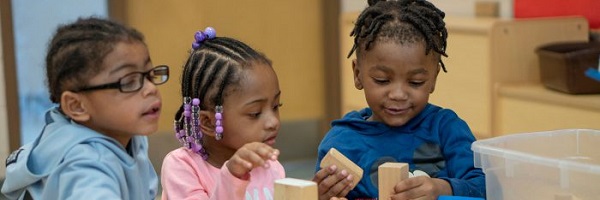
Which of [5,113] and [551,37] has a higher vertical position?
[551,37]

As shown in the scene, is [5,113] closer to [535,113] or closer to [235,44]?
[535,113]

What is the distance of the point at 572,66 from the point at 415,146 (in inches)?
82.8

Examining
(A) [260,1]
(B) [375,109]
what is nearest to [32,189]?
(B) [375,109]

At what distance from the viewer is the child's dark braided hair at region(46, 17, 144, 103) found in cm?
184

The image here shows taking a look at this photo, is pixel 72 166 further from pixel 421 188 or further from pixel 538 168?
pixel 538 168

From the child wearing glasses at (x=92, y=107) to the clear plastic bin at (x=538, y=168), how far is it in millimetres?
613

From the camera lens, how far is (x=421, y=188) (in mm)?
1844

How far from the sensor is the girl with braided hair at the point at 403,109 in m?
2.10

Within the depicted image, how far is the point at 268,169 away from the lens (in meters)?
2.01

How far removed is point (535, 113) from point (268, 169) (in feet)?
8.01

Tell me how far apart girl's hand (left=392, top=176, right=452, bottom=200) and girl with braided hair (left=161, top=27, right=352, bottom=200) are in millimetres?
290

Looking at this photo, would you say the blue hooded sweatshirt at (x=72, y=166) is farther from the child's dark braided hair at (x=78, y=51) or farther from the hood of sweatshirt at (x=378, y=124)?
the hood of sweatshirt at (x=378, y=124)

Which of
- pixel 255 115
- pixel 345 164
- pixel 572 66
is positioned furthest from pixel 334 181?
pixel 572 66

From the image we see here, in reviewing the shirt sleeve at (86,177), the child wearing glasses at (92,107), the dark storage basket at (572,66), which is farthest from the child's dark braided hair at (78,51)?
the dark storage basket at (572,66)
